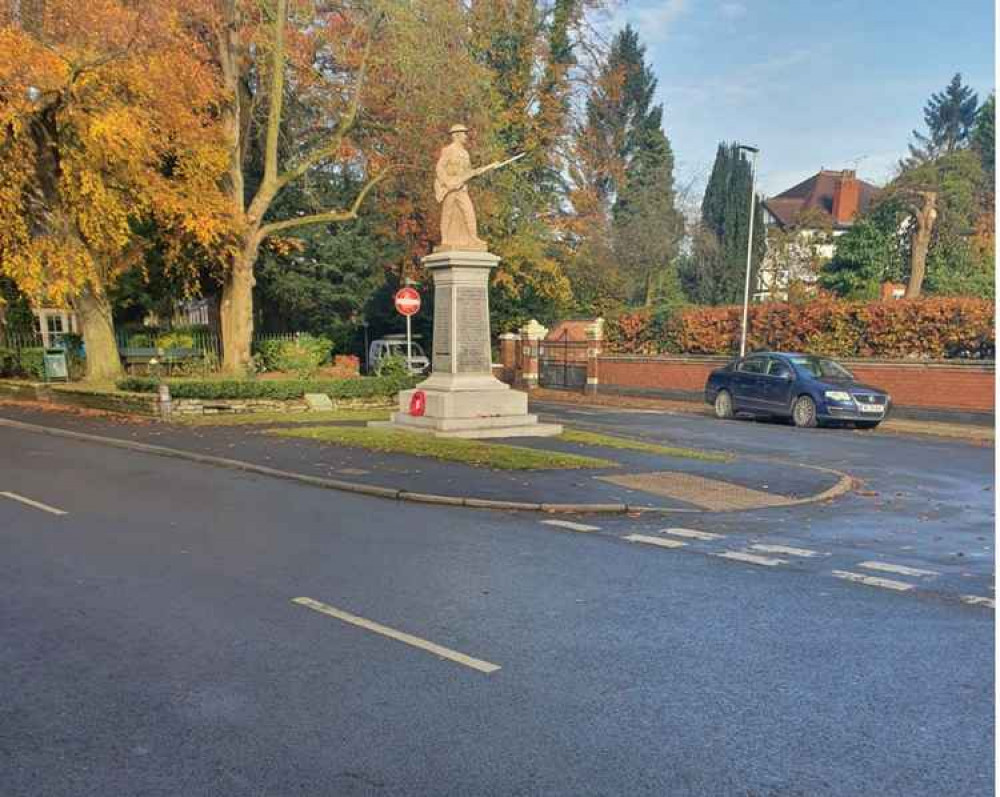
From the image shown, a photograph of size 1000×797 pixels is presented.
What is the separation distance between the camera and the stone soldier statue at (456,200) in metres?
16.2

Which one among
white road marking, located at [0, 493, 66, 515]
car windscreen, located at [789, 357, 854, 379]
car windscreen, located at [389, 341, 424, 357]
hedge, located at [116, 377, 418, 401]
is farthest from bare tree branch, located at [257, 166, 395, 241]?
white road marking, located at [0, 493, 66, 515]

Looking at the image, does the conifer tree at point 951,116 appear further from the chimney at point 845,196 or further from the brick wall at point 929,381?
the brick wall at point 929,381

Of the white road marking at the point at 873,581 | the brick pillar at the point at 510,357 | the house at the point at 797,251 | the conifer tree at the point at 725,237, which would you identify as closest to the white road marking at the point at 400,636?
the white road marking at the point at 873,581

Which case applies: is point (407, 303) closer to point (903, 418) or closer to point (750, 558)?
point (903, 418)

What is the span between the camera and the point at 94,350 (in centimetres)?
2300

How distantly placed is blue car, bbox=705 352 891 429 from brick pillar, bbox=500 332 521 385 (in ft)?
46.8

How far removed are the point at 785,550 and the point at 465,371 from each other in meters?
9.32

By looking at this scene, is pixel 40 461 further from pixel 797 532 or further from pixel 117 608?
pixel 797 532

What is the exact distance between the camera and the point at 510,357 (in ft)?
118

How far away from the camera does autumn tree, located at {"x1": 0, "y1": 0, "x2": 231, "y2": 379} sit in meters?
18.0

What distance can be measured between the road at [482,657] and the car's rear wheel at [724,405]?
13.2 metres

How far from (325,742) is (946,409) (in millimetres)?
21417

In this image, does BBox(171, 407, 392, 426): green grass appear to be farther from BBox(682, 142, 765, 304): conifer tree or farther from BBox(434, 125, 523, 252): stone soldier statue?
BBox(682, 142, 765, 304): conifer tree

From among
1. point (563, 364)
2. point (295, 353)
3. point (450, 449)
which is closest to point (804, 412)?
point (450, 449)
